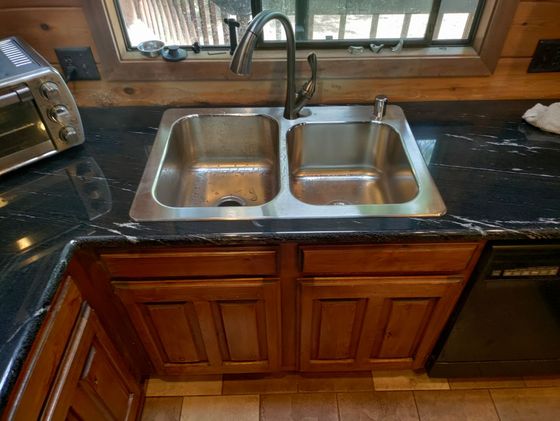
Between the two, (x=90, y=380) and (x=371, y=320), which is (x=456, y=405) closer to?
(x=371, y=320)

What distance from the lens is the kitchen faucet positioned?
37.9 inches

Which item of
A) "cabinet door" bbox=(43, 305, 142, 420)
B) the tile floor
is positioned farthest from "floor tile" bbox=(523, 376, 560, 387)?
"cabinet door" bbox=(43, 305, 142, 420)

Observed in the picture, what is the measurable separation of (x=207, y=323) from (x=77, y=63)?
→ 0.99 meters

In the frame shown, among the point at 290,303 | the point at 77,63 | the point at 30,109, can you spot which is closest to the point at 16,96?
the point at 30,109

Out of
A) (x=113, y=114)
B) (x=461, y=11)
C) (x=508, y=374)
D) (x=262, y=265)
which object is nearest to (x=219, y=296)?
(x=262, y=265)

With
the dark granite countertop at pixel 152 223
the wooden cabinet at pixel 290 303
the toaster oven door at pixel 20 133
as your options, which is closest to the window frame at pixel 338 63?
the dark granite countertop at pixel 152 223

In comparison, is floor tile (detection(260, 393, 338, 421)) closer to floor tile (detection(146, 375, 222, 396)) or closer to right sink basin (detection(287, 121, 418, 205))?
floor tile (detection(146, 375, 222, 396))

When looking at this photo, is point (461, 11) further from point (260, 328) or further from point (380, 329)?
point (260, 328)

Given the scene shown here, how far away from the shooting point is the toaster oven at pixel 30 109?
97cm

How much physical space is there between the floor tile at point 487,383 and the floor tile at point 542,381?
25 millimetres

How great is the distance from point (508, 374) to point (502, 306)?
49 cm

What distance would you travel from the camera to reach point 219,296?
3.49ft

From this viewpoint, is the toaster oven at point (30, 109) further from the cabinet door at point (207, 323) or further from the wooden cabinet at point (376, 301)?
the wooden cabinet at point (376, 301)

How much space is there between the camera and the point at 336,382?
5.00ft
